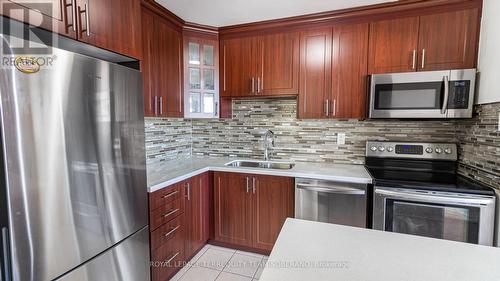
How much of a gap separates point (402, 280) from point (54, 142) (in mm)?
1392

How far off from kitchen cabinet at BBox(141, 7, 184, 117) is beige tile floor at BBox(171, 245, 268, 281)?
1416 mm

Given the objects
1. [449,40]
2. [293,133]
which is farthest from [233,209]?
[449,40]

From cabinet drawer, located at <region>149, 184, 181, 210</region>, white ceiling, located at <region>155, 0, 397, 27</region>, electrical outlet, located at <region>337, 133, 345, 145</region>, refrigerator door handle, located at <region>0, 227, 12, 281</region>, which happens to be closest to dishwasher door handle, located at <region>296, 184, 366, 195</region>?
electrical outlet, located at <region>337, 133, 345, 145</region>

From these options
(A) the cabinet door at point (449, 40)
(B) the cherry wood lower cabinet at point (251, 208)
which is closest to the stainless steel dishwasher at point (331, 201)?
(B) the cherry wood lower cabinet at point (251, 208)

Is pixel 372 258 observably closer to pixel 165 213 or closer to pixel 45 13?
pixel 165 213

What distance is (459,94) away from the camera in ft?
6.09

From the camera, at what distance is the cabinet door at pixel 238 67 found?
2.48 meters

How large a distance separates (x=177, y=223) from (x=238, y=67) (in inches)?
64.9

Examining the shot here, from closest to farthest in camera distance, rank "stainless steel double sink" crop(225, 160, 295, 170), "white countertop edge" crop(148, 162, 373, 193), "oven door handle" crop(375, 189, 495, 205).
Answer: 1. "oven door handle" crop(375, 189, 495, 205)
2. "white countertop edge" crop(148, 162, 373, 193)
3. "stainless steel double sink" crop(225, 160, 295, 170)

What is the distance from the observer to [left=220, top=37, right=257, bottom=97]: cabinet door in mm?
2479

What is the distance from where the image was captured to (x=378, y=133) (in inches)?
94.0

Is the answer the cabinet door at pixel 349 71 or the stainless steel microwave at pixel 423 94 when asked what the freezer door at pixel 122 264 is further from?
the stainless steel microwave at pixel 423 94

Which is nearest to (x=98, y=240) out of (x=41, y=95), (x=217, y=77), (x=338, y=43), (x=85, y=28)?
(x=41, y=95)

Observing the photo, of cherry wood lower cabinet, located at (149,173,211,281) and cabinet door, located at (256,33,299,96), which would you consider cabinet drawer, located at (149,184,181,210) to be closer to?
cherry wood lower cabinet, located at (149,173,211,281)
